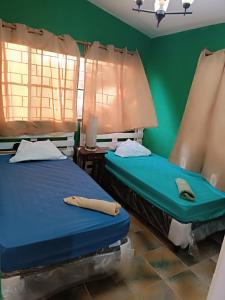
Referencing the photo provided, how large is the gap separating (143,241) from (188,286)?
0.64 m

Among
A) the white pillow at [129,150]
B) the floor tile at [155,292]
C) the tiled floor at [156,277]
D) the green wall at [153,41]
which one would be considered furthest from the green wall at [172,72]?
the floor tile at [155,292]

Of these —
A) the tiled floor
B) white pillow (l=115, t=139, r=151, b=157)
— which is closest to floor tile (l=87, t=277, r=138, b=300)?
the tiled floor

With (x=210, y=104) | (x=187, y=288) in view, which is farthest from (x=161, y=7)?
(x=187, y=288)

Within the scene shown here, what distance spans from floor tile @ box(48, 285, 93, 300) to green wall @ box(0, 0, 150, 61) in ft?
9.79

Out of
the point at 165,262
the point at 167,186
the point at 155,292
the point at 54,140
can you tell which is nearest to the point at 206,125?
the point at 167,186

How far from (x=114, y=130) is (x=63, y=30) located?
5.21 ft

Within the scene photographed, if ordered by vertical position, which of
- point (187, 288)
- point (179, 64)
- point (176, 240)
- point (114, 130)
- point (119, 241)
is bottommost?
point (187, 288)

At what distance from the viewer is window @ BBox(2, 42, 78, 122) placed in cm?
272

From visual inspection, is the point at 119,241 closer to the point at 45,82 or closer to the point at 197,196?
the point at 197,196

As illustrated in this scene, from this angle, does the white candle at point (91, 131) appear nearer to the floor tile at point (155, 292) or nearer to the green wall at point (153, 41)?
the green wall at point (153, 41)

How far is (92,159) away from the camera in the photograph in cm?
321

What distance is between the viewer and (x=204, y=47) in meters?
2.91

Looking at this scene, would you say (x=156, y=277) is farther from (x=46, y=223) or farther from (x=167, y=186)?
(x=46, y=223)

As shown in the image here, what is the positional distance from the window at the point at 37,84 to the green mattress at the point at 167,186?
40.5 inches
